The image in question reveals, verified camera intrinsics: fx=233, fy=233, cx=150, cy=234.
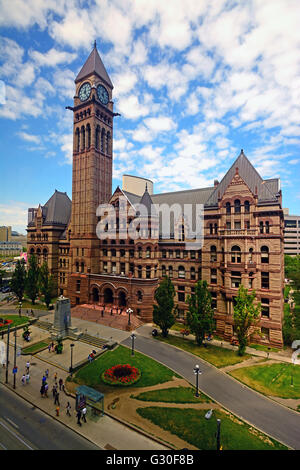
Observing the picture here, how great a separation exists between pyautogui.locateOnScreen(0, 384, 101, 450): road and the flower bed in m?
6.99

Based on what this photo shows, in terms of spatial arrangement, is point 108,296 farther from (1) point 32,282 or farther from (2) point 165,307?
(2) point 165,307

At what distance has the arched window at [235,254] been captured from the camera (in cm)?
3925

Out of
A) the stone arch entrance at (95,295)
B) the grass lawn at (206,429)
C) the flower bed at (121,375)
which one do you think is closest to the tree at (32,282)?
the stone arch entrance at (95,295)

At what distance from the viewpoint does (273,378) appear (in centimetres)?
2788

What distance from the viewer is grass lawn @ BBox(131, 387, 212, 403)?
23172mm

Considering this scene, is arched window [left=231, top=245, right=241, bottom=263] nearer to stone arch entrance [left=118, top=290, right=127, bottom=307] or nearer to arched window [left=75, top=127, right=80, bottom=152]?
stone arch entrance [left=118, top=290, right=127, bottom=307]

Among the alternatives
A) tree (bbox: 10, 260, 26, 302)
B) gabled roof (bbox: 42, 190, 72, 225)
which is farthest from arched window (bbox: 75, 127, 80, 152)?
tree (bbox: 10, 260, 26, 302)

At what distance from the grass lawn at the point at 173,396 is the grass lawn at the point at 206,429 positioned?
1.37 m

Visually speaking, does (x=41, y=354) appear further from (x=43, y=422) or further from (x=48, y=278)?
(x=48, y=278)

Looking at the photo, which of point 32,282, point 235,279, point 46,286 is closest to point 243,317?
point 235,279

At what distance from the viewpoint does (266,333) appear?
37156 mm

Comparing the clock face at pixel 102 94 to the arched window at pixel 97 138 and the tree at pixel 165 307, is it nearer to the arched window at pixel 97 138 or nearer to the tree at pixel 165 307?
the arched window at pixel 97 138
